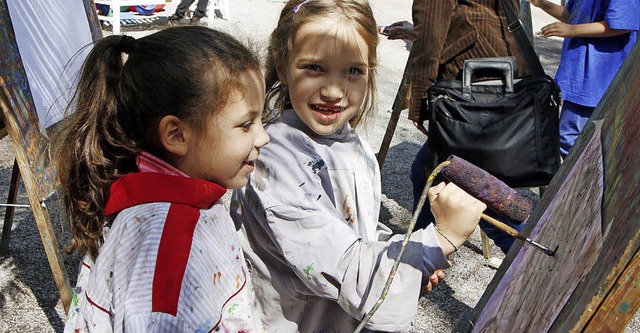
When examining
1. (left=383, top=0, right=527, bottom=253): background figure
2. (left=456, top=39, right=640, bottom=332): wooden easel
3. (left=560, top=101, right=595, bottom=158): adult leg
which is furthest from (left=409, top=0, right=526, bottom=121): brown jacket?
(left=456, top=39, right=640, bottom=332): wooden easel

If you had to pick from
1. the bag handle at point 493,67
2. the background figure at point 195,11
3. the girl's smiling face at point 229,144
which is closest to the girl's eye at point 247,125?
the girl's smiling face at point 229,144

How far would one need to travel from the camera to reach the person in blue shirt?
3.35 metres

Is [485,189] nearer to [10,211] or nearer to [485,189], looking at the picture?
[485,189]

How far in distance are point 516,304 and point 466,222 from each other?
0.25 meters

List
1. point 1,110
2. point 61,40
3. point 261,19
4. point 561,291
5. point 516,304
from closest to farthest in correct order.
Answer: point 561,291 → point 516,304 → point 1,110 → point 61,40 → point 261,19

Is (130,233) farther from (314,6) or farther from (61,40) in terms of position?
(61,40)

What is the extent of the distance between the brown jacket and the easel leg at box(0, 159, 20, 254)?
1859 millimetres

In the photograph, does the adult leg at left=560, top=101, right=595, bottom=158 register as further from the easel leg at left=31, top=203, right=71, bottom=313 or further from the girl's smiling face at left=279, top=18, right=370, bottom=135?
the easel leg at left=31, top=203, right=71, bottom=313

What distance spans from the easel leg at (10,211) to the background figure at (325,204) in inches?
67.9

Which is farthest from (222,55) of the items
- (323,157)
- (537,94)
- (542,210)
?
(537,94)

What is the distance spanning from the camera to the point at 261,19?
9.58 metres

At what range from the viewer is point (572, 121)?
365 cm

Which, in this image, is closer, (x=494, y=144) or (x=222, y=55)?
(x=222, y=55)

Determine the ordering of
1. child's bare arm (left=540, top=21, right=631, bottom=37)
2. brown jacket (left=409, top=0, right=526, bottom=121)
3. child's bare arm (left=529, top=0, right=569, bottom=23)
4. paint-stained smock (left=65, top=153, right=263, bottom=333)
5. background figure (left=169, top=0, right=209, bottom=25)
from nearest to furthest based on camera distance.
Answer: paint-stained smock (left=65, top=153, right=263, bottom=333)
brown jacket (left=409, top=0, right=526, bottom=121)
child's bare arm (left=540, top=21, right=631, bottom=37)
child's bare arm (left=529, top=0, right=569, bottom=23)
background figure (left=169, top=0, right=209, bottom=25)
